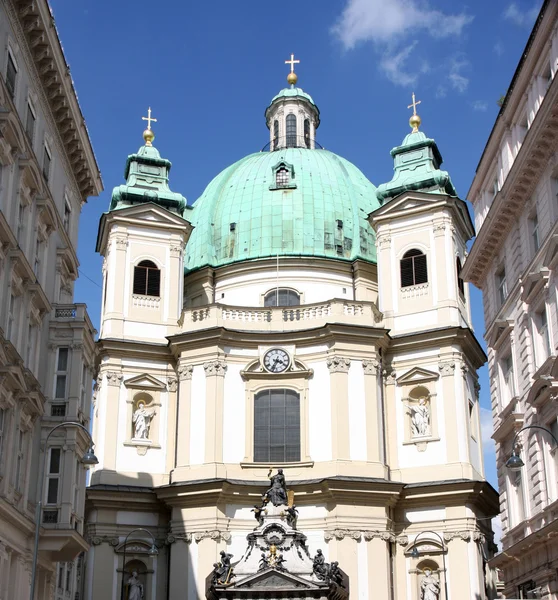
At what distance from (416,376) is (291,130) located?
77.1 ft

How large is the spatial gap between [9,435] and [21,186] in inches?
275

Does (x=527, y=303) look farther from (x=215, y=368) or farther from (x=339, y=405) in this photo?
(x=215, y=368)

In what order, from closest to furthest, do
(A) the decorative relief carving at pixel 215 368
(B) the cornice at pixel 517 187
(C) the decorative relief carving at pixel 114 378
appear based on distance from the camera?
(B) the cornice at pixel 517 187 → (A) the decorative relief carving at pixel 215 368 → (C) the decorative relief carving at pixel 114 378

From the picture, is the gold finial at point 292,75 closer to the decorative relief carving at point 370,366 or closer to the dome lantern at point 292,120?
the dome lantern at point 292,120

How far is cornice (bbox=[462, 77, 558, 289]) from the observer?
2648 centimetres

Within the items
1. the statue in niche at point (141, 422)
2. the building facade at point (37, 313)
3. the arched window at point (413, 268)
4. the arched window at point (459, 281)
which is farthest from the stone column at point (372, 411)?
the building facade at point (37, 313)

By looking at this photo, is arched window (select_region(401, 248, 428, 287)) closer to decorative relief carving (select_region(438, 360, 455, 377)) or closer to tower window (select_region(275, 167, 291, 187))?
decorative relief carving (select_region(438, 360, 455, 377))

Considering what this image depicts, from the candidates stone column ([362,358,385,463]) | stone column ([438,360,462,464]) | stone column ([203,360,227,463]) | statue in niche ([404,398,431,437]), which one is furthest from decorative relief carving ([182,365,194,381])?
stone column ([438,360,462,464])

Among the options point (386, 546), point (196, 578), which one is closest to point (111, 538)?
point (196, 578)

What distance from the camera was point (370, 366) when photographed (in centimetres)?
4650

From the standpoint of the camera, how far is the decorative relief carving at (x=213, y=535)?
4322cm

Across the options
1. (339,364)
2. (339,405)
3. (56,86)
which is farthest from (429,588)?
(56,86)

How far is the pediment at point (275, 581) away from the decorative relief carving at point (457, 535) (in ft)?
47.8

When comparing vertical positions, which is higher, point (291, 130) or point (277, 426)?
point (291, 130)
